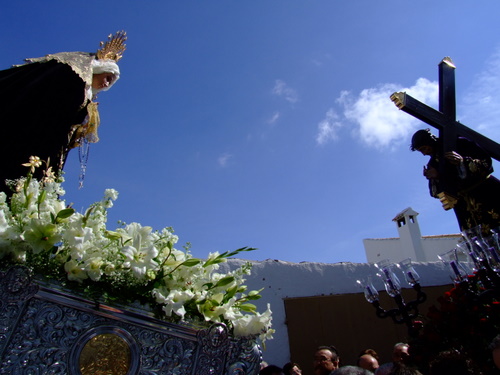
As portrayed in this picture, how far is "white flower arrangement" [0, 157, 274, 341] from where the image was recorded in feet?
4.08

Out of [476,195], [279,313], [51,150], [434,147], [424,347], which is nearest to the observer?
A: [51,150]

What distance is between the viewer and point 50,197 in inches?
56.6

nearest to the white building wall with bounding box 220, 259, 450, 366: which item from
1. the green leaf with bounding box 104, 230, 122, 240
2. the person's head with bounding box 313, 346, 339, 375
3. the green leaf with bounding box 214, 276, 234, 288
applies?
the person's head with bounding box 313, 346, 339, 375

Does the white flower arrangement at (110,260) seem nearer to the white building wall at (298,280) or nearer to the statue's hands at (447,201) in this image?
the statue's hands at (447,201)

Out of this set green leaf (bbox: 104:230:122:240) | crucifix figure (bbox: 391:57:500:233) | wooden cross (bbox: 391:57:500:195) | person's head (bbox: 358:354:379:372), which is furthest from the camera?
wooden cross (bbox: 391:57:500:195)

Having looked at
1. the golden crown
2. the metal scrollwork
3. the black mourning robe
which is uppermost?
the golden crown

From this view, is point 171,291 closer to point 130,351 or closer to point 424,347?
point 130,351

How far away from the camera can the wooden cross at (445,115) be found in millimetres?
6610

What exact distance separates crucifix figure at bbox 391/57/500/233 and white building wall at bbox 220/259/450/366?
2.68m

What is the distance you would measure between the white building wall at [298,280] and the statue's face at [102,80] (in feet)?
15.1

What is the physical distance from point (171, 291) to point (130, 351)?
0.72 feet

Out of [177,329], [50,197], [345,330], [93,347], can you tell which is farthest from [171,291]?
[345,330]

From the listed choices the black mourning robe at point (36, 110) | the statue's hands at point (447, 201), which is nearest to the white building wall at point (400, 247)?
the statue's hands at point (447, 201)

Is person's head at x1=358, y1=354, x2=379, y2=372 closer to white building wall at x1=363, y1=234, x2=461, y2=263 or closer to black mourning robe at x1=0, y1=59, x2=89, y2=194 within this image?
black mourning robe at x1=0, y1=59, x2=89, y2=194
